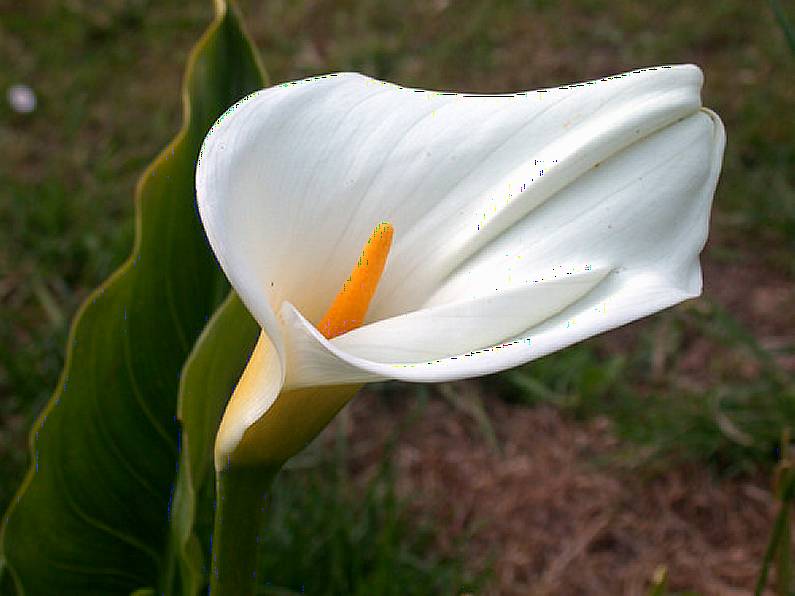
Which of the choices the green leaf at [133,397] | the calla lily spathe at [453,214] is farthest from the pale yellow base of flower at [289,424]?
the green leaf at [133,397]

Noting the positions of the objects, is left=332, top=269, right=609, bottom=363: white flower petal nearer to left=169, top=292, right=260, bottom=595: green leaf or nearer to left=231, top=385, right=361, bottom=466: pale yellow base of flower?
left=231, top=385, right=361, bottom=466: pale yellow base of flower

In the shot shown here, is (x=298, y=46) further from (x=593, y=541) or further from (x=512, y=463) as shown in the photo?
(x=593, y=541)

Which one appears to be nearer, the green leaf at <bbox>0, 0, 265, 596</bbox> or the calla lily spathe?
the calla lily spathe

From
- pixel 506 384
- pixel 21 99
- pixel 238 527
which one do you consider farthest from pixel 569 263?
pixel 21 99

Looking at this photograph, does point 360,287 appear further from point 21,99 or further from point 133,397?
point 21,99

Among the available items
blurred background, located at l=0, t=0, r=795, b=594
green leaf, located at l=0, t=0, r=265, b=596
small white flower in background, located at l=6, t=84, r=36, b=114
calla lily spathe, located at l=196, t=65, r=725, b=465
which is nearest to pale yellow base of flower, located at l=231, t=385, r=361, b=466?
calla lily spathe, located at l=196, t=65, r=725, b=465

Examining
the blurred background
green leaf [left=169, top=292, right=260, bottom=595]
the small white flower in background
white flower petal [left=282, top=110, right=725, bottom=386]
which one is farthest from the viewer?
the small white flower in background
